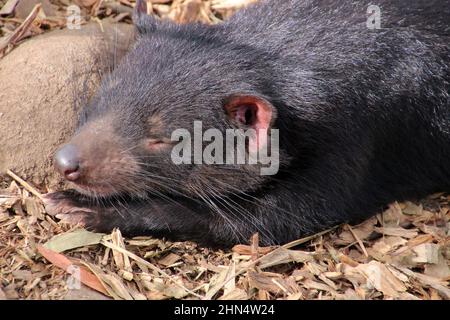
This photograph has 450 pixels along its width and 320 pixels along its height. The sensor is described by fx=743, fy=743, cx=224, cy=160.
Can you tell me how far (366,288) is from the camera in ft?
13.7

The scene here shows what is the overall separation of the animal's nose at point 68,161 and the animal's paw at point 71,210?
0.44 meters

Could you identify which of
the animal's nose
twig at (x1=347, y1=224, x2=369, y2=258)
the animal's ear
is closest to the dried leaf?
the animal's nose

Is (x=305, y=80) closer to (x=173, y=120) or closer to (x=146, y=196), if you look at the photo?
(x=173, y=120)

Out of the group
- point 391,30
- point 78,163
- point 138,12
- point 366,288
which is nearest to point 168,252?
point 78,163

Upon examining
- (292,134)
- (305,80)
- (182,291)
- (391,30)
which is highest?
(391,30)

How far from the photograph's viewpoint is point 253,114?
4.11 metres

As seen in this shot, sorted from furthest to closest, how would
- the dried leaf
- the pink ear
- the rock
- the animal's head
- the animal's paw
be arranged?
the rock
the animal's paw
the dried leaf
the animal's head
the pink ear

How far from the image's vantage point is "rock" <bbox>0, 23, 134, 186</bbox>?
4.84 meters

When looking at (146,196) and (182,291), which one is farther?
(146,196)

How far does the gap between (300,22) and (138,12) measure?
105cm

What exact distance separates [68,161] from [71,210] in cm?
56
